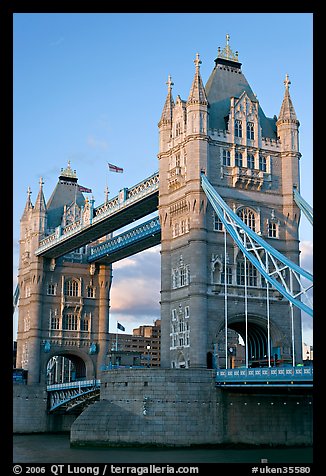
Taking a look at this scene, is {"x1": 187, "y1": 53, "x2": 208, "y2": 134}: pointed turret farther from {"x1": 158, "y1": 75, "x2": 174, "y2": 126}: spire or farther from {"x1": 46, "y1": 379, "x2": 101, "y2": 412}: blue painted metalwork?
{"x1": 46, "y1": 379, "x2": 101, "y2": 412}: blue painted metalwork

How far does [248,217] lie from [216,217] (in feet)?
10.7

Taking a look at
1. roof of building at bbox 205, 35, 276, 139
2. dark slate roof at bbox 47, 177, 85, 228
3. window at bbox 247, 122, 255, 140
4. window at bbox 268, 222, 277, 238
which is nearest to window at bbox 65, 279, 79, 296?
dark slate roof at bbox 47, 177, 85, 228

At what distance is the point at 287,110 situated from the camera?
6825 centimetres

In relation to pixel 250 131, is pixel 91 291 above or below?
below

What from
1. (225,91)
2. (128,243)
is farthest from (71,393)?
(225,91)

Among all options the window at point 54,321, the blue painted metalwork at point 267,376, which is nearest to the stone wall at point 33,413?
the window at point 54,321

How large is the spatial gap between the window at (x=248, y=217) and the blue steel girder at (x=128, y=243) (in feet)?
43.6

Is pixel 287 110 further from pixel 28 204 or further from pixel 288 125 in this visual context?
pixel 28 204

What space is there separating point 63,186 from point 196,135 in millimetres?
43691

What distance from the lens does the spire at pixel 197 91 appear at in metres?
64.1

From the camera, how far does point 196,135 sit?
63.4 m

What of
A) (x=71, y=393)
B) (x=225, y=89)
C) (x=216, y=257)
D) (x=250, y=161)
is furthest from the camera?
(x=71, y=393)
